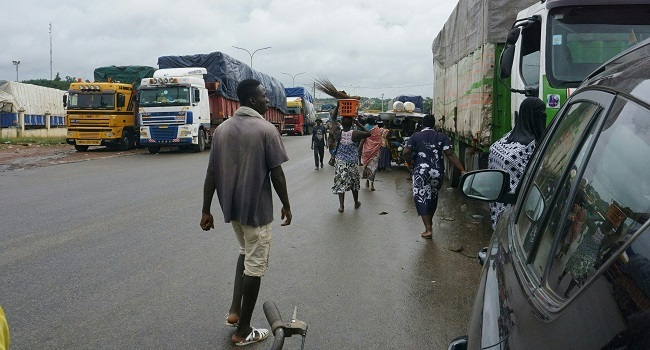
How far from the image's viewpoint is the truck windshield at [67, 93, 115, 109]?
2444 centimetres

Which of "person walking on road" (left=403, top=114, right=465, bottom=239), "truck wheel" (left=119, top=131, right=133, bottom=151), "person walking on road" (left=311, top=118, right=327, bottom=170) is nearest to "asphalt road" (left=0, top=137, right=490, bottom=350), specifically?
"person walking on road" (left=403, top=114, right=465, bottom=239)

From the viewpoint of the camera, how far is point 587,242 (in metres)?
1.46

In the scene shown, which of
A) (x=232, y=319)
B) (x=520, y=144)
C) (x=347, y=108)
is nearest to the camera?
(x=232, y=319)

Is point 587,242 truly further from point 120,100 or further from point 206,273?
point 120,100

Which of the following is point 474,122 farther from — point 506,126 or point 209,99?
point 209,99

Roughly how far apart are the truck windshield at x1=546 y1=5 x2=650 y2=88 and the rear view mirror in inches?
161

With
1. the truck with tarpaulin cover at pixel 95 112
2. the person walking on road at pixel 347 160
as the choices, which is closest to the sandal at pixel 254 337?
the person walking on road at pixel 347 160

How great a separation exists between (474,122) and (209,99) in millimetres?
18781

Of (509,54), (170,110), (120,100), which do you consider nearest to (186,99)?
(170,110)

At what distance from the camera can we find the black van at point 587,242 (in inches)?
45.1

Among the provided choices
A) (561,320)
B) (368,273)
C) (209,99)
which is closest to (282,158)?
(368,273)

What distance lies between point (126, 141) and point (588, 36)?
73.4 feet

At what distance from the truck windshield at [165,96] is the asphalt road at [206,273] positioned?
12.9m

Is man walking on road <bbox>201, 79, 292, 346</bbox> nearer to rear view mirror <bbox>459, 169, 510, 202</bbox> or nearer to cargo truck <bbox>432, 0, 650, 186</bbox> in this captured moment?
rear view mirror <bbox>459, 169, 510, 202</bbox>
